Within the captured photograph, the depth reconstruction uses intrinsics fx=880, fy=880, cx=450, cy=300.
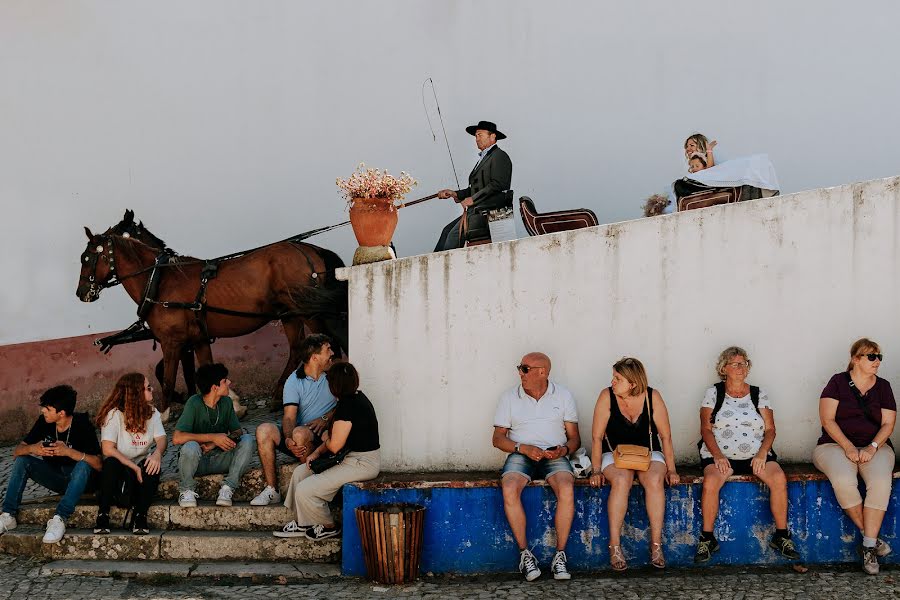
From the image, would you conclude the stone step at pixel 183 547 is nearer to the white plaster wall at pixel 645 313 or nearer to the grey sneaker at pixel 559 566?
the white plaster wall at pixel 645 313

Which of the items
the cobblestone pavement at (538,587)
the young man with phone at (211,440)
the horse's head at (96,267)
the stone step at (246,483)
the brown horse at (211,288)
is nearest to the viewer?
the cobblestone pavement at (538,587)

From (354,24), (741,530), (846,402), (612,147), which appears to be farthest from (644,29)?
(741,530)

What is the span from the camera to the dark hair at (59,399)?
18.9 feet

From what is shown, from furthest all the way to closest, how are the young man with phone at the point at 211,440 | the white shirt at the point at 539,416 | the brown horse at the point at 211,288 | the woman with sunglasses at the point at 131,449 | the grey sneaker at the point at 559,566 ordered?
the brown horse at the point at 211,288
the young man with phone at the point at 211,440
the woman with sunglasses at the point at 131,449
the white shirt at the point at 539,416
the grey sneaker at the point at 559,566

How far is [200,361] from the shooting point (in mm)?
8016

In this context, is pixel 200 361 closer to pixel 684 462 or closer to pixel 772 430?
pixel 684 462

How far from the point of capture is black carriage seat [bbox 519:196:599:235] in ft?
20.8

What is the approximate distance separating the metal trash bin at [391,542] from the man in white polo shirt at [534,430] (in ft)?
1.83

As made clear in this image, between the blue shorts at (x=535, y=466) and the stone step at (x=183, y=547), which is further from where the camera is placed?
the stone step at (x=183, y=547)

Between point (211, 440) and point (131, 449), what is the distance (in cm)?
51

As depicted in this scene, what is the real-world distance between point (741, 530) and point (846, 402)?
965 mm

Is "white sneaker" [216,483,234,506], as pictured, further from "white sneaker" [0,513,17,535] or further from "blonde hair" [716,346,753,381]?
"blonde hair" [716,346,753,381]

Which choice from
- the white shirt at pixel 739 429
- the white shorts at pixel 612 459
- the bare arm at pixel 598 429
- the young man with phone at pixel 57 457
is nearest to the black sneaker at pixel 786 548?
the white shirt at pixel 739 429

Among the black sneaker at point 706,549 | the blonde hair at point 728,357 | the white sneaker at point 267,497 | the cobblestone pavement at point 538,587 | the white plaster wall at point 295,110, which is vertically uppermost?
the white plaster wall at point 295,110
